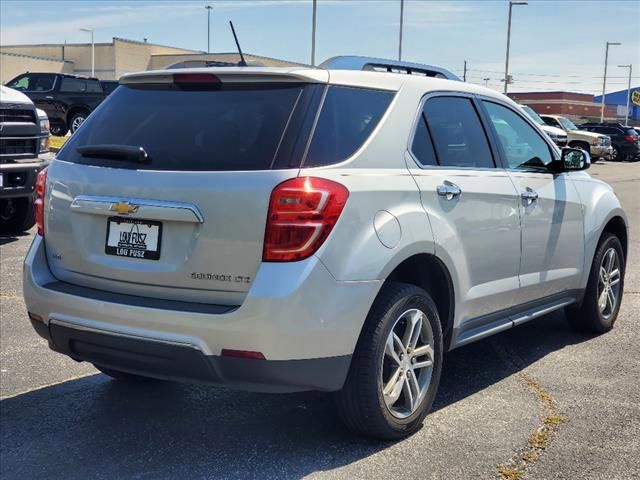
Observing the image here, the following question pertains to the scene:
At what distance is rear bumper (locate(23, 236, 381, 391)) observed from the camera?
3305mm

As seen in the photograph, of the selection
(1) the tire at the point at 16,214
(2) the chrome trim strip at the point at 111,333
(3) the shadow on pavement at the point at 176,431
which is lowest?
(3) the shadow on pavement at the point at 176,431

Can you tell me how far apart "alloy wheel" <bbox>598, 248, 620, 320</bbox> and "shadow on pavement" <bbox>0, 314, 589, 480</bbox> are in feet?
4.19

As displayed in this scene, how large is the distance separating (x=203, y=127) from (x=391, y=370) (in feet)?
4.80

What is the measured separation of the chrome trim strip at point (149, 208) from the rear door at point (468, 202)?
45.8 inches

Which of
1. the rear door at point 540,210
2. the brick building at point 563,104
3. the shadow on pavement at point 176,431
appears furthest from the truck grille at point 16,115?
the brick building at point 563,104

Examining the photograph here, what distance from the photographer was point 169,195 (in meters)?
3.50

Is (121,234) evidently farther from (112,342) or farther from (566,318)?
(566,318)

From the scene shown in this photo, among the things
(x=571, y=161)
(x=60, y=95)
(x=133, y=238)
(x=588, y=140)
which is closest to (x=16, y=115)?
(x=133, y=238)

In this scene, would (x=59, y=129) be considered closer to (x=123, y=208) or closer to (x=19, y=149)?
(x=19, y=149)

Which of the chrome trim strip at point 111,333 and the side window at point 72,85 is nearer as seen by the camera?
the chrome trim strip at point 111,333

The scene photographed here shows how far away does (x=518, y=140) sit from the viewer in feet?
17.3

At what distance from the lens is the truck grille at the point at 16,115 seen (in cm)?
895

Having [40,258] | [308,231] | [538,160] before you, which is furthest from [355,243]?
[538,160]

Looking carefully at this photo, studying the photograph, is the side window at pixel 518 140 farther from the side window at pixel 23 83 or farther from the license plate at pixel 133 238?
the side window at pixel 23 83
